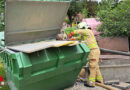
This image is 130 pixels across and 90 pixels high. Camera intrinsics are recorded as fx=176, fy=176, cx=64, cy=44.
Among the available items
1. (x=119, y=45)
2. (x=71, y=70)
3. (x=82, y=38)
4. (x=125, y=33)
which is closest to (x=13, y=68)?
(x=71, y=70)

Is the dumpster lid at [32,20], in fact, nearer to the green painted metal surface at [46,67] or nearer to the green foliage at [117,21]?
the green painted metal surface at [46,67]

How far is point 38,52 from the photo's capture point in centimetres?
268

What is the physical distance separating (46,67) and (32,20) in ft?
3.51

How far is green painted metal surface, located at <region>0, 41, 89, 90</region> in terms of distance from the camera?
100 inches

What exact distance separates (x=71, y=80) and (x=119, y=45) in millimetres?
2774

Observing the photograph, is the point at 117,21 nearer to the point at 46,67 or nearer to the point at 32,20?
the point at 32,20

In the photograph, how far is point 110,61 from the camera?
185 inches

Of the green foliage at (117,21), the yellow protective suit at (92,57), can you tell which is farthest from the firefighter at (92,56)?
the green foliage at (117,21)

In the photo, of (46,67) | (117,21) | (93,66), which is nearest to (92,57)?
(93,66)

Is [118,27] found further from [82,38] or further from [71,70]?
[71,70]

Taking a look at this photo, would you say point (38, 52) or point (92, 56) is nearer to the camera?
point (38, 52)

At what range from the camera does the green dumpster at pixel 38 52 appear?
2631mm

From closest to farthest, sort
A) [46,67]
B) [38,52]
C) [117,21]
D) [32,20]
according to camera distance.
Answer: [38,52] → [46,67] → [32,20] → [117,21]

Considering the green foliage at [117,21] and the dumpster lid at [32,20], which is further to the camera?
the green foliage at [117,21]
